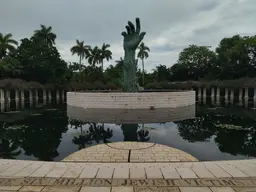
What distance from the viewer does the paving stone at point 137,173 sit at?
16.1 ft

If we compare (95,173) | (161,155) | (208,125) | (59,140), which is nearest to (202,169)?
(161,155)

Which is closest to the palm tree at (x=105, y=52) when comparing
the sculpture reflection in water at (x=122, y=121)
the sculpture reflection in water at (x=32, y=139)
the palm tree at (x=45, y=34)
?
the palm tree at (x=45, y=34)

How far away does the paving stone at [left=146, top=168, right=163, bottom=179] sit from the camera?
4898 millimetres

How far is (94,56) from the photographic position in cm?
5184

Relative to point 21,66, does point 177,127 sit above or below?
below

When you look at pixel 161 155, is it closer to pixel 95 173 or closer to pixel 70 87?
pixel 95 173

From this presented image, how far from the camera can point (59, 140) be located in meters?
9.70

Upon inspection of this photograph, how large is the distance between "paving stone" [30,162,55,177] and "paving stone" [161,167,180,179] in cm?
240

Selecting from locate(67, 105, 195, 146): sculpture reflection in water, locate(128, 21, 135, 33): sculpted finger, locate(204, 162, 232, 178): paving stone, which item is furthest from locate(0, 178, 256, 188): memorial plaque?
locate(128, 21, 135, 33): sculpted finger

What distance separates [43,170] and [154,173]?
7.63 ft

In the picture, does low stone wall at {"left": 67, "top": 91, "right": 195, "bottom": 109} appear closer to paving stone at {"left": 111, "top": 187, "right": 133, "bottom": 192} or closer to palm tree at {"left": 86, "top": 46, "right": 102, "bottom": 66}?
paving stone at {"left": 111, "top": 187, "right": 133, "bottom": 192}

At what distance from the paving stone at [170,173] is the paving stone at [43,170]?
240 centimetres

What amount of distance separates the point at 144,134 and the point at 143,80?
136ft

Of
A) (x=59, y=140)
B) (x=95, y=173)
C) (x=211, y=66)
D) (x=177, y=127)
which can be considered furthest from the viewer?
(x=211, y=66)
